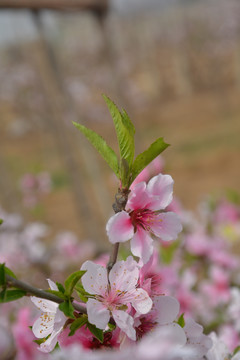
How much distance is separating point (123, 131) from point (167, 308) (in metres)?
0.23

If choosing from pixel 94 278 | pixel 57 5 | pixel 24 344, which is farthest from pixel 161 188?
pixel 57 5

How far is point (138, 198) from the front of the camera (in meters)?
0.61

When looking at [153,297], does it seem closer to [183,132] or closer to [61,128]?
[61,128]

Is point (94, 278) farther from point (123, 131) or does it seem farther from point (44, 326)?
point (123, 131)

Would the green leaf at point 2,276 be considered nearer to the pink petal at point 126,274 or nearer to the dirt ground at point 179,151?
the pink petal at point 126,274

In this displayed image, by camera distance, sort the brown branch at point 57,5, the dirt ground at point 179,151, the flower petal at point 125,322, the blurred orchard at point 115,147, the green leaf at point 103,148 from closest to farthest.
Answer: the flower petal at point 125,322 < the green leaf at point 103,148 < the blurred orchard at point 115,147 < the brown branch at point 57,5 < the dirt ground at point 179,151

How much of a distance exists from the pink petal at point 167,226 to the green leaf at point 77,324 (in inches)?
5.5

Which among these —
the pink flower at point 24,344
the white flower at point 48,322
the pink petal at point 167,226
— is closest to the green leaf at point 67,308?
the white flower at point 48,322

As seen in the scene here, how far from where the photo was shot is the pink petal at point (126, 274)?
23.0 inches

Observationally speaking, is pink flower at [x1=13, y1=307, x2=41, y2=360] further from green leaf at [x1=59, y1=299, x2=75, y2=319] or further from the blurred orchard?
green leaf at [x1=59, y1=299, x2=75, y2=319]

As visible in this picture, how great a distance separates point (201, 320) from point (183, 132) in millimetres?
11285

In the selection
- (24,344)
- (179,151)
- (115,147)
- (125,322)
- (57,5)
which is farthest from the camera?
(115,147)

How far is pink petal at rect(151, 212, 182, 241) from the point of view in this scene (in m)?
0.61

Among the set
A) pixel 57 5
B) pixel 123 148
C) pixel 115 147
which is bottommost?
pixel 115 147
